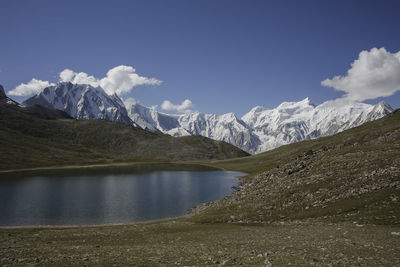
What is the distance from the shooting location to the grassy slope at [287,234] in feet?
63.1

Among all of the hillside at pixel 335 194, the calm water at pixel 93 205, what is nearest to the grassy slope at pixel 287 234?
the hillside at pixel 335 194

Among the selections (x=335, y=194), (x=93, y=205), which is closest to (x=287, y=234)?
(x=335, y=194)

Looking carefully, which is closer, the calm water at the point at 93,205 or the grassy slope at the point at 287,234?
the grassy slope at the point at 287,234

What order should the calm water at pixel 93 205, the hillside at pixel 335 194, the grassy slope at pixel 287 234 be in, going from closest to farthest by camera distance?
the grassy slope at pixel 287 234 → the hillside at pixel 335 194 → the calm water at pixel 93 205

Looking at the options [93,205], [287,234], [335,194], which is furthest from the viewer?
[93,205]

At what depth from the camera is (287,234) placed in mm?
27156

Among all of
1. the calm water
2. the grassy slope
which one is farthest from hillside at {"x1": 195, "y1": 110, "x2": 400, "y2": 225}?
the calm water

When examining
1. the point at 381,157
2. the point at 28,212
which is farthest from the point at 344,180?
the point at 28,212

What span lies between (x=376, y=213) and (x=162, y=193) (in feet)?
215

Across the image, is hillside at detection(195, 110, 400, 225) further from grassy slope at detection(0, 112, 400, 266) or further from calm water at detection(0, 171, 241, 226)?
calm water at detection(0, 171, 241, 226)

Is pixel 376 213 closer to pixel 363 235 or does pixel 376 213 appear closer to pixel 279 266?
pixel 363 235

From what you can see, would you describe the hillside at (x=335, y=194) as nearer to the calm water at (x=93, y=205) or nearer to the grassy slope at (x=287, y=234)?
the grassy slope at (x=287, y=234)

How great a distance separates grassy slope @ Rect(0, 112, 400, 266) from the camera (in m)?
19.2

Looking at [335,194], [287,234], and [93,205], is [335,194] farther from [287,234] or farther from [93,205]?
[93,205]
